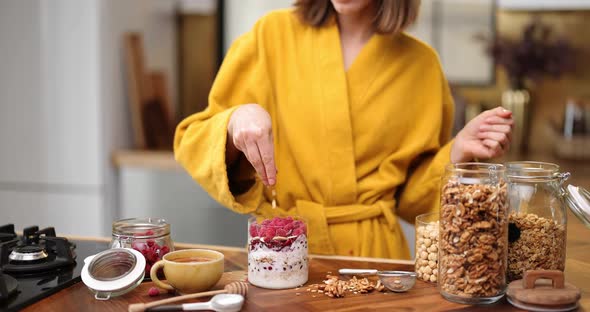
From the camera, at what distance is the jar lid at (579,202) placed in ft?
3.44

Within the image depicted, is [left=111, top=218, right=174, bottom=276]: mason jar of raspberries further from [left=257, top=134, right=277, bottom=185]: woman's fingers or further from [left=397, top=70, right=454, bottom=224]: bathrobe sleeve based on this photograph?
[left=397, top=70, right=454, bottom=224]: bathrobe sleeve

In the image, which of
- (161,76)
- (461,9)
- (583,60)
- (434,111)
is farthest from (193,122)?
(583,60)

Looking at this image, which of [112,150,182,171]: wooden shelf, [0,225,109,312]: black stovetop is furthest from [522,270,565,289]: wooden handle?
[112,150,182,171]: wooden shelf

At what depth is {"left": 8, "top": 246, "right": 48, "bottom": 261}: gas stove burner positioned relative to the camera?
113cm

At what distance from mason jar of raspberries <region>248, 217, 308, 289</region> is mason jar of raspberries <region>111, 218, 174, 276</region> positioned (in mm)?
169

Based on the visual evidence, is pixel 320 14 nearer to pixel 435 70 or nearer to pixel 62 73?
pixel 435 70

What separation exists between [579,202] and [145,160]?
190 cm

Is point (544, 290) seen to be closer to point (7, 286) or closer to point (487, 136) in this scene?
point (487, 136)

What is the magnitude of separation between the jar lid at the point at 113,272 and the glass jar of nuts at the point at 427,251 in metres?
0.46

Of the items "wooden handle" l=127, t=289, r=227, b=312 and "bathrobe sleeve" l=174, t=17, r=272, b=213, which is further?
"bathrobe sleeve" l=174, t=17, r=272, b=213

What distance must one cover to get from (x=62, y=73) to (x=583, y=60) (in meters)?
2.39

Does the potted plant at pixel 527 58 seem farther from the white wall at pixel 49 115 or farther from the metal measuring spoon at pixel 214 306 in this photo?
the metal measuring spoon at pixel 214 306

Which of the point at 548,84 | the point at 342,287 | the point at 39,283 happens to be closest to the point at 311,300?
→ the point at 342,287

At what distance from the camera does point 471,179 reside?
983mm
